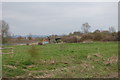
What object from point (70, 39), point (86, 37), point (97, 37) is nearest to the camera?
point (97, 37)

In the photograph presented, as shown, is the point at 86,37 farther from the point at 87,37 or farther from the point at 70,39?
the point at 70,39

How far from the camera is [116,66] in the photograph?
201 inches

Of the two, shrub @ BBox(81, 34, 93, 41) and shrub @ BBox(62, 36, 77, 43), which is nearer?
shrub @ BBox(62, 36, 77, 43)

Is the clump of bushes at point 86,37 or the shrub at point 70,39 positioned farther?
the clump of bushes at point 86,37

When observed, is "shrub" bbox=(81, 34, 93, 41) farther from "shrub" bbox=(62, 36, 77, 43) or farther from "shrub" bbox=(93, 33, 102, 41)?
"shrub" bbox=(62, 36, 77, 43)

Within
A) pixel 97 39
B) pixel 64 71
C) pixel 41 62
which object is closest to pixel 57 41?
pixel 97 39

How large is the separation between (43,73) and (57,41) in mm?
10027

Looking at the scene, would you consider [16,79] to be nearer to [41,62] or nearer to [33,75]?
[33,75]

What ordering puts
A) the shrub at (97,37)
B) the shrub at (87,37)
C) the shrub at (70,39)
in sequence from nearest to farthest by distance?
the shrub at (97,37), the shrub at (70,39), the shrub at (87,37)

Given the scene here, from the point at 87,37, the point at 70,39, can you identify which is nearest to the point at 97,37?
the point at 87,37

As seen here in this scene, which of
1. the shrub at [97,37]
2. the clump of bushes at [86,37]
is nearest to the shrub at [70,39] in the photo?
the clump of bushes at [86,37]

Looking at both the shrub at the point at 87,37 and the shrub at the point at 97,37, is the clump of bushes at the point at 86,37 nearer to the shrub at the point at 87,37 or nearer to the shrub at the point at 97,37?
the shrub at the point at 87,37

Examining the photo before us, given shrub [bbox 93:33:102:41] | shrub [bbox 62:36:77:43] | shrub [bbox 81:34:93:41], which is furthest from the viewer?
shrub [bbox 81:34:93:41]

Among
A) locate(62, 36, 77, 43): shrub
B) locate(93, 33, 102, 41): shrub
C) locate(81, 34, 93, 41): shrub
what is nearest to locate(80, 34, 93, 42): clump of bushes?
locate(81, 34, 93, 41): shrub
